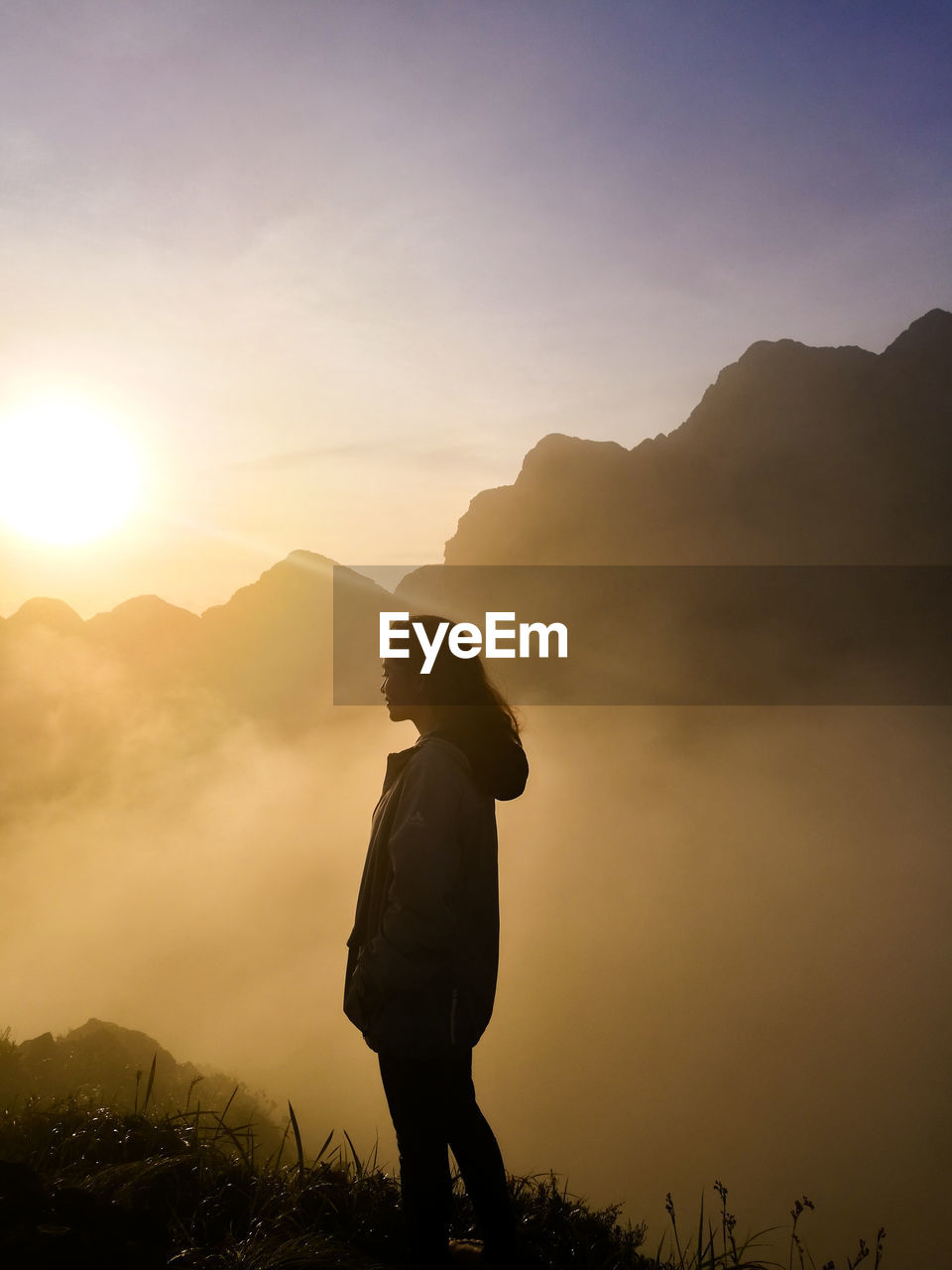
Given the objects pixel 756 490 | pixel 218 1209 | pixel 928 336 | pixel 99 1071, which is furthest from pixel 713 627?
pixel 218 1209

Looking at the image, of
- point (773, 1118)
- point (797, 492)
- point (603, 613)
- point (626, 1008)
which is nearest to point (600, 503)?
point (603, 613)

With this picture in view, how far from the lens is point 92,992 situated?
168875 mm

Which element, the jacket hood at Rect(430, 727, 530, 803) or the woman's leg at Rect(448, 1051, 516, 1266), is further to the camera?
the jacket hood at Rect(430, 727, 530, 803)

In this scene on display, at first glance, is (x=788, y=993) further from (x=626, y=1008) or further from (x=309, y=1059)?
(x=309, y=1059)

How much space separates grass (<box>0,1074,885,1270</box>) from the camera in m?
3.01

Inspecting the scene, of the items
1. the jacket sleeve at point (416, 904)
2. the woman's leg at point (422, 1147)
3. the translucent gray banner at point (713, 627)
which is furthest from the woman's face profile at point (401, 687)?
the translucent gray banner at point (713, 627)

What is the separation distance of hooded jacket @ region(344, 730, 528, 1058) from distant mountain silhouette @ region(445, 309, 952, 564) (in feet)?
548

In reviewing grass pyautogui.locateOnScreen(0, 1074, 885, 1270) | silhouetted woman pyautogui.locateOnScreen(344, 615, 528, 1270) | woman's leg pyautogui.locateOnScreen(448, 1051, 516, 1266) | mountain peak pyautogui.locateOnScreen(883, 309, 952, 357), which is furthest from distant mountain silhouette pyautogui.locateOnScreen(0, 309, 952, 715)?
woman's leg pyautogui.locateOnScreen(448, 1051, 516, 1266)

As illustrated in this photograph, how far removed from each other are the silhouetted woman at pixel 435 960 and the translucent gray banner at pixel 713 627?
501 feet

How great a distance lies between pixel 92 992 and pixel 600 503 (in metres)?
144

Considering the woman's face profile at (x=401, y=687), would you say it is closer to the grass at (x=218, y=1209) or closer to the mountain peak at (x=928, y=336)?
the grass at (x=218, y=1209)

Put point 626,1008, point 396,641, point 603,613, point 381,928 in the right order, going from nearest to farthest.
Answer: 1. point 381,928
2. point 396,641
3. point 626,1008
4. point 603,613

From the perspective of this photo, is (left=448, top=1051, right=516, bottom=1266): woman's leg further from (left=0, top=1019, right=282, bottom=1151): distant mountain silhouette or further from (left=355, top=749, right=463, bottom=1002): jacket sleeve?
(left=0, top=1019, right=282, bottom=1151): distant mountain silhouette

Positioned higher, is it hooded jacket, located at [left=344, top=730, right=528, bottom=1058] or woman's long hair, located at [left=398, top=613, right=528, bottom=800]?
woman's long hair, located at [left=398, top=613, right=528, bottom=800]
